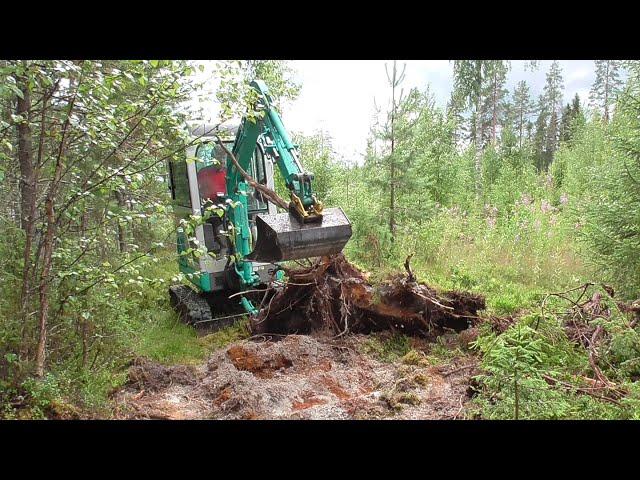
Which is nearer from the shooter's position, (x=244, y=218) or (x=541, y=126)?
(x=244, y=218)

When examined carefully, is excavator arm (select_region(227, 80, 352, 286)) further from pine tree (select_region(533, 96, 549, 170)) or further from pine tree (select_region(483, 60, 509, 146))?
pine tree (select_region(533, 96, 549, 170))

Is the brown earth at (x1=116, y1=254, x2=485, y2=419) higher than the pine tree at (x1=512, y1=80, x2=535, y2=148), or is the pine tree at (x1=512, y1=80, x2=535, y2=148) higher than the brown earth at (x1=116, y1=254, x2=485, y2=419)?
the pine tree at (x1=512, y1=80, x2=535, y2=148)

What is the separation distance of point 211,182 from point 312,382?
11.9ft

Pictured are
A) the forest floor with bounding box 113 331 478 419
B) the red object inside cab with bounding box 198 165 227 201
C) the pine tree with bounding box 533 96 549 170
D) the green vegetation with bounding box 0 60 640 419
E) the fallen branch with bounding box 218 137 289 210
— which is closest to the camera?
the green vegetation with bounding box 0 60 640 419

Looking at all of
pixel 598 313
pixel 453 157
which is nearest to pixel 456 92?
pixel 453 157

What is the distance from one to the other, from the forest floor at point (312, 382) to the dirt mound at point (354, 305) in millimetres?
208

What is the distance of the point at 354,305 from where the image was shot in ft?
19.9

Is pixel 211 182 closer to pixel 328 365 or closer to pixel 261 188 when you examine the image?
pixel 261 188

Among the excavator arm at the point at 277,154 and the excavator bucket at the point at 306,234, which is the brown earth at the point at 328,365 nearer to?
the excavator bucket at the point at 306,234

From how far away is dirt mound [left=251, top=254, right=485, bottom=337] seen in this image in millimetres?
5867

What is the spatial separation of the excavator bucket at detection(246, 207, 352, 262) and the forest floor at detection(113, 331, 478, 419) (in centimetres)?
128

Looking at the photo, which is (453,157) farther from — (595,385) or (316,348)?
(595,385)

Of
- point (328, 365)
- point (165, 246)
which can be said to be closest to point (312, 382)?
point (328, 365)

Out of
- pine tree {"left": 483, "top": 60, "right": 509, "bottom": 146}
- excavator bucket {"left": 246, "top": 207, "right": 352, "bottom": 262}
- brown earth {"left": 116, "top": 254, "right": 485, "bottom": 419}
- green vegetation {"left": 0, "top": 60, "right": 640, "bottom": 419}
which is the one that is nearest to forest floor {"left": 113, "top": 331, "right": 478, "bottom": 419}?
brown earth {"left": 116, "top": 254, "right": 485, "bottom": 419}
